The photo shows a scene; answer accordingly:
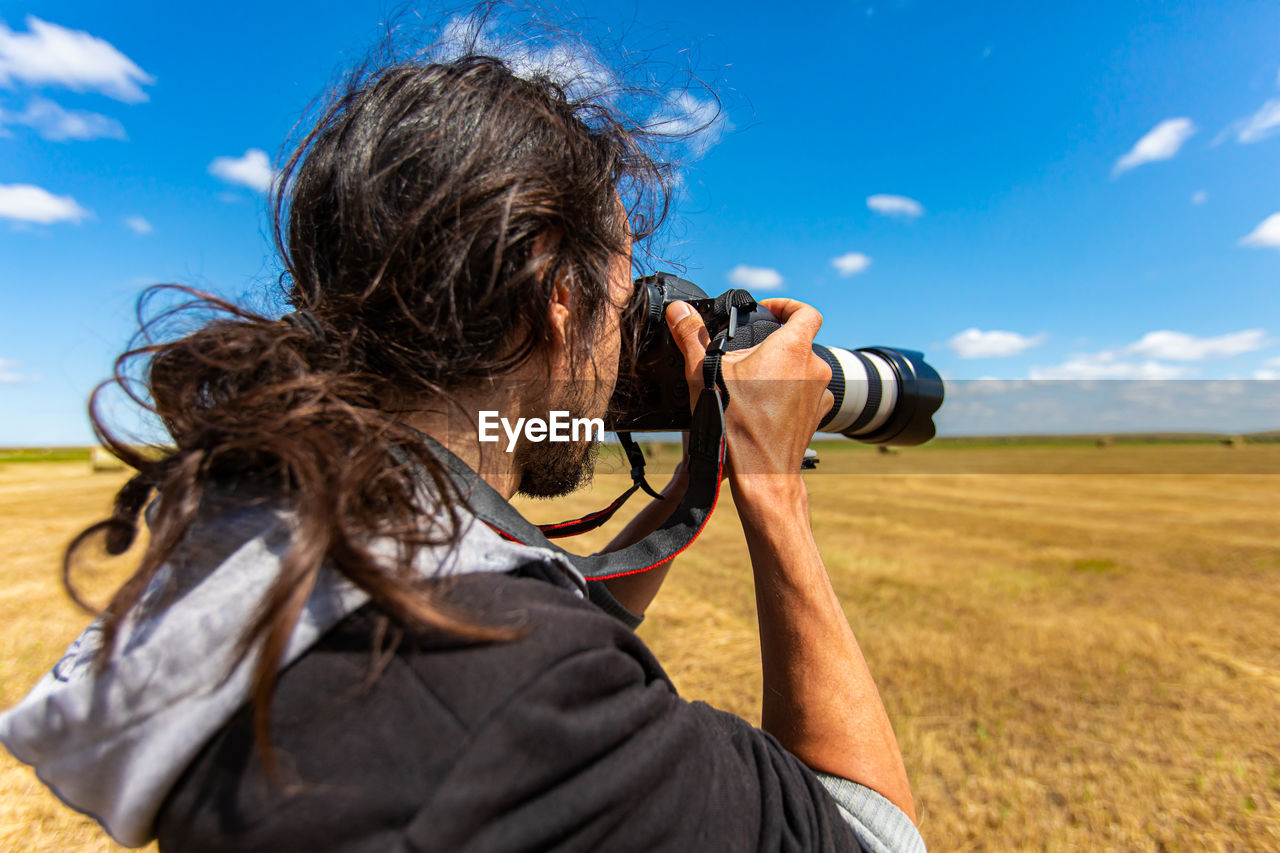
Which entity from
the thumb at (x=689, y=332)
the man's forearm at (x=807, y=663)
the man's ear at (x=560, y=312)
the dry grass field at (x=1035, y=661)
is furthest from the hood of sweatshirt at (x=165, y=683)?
the dry grass field at (x=1035, y=661)

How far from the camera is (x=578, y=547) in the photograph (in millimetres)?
5984

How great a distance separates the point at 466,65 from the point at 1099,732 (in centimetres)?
297

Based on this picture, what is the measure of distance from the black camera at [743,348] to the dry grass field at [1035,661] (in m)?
1.32

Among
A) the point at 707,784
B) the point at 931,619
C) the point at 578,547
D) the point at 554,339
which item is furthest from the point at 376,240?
the point at 578,547

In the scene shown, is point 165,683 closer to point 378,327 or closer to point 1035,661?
point 378,327

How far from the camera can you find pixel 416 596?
60cm

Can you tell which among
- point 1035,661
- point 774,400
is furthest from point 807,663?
point 1035,661

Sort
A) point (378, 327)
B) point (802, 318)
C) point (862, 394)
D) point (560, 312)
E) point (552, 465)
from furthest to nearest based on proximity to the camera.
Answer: point (862, 394) → point (802, 318) → point (552, 465) → point (560, 312) → point (378, 327)

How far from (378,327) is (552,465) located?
0.35 m

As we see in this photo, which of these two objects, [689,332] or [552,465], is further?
[689,332]

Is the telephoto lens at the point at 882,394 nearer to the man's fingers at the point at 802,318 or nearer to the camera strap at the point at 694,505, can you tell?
the man's fingers at the point at 802,318

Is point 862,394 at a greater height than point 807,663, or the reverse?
point 862,394

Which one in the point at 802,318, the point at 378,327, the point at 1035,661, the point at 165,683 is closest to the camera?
the point at 165,683

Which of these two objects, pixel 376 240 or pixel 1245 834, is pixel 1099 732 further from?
pixel 376 240
